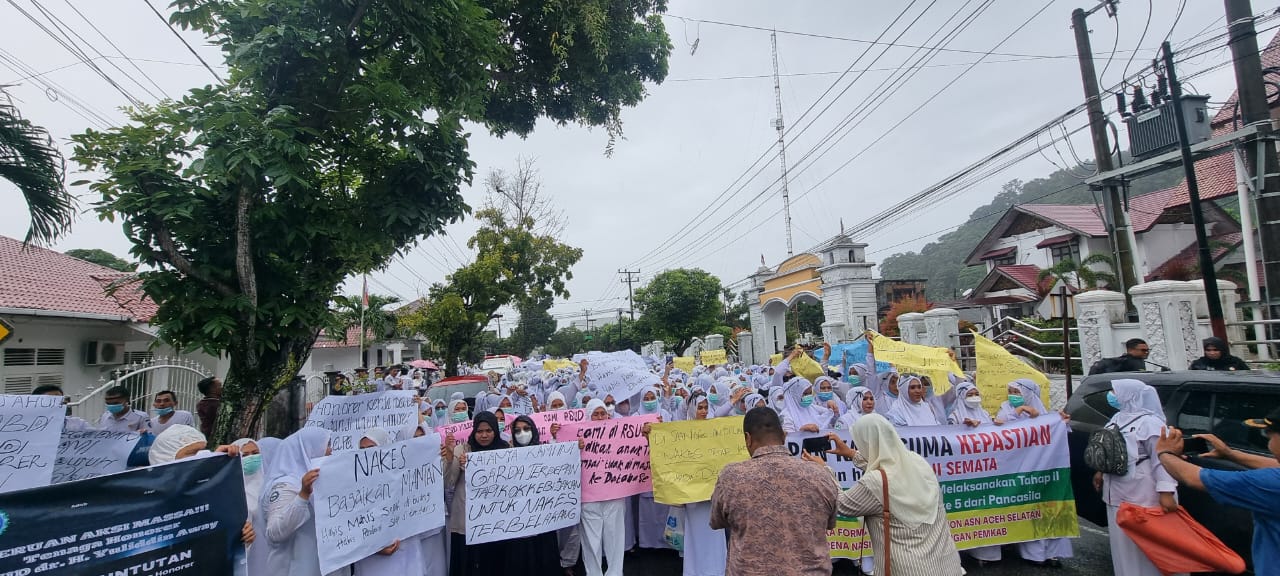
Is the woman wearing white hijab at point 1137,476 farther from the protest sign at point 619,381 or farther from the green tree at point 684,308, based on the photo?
the green tree at point 684,308

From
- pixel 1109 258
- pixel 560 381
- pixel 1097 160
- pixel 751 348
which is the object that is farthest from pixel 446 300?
pixel 1109 258

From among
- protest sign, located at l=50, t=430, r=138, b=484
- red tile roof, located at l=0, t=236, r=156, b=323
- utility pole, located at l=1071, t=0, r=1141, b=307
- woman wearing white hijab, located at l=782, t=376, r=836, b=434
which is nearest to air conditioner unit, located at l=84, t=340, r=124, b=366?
red tile roof, located at l=0, t=236, r=156, b=323

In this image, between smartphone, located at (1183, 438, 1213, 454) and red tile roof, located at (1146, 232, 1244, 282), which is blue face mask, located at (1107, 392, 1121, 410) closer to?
smartphone, located at (1183, 438, 1213, 454)

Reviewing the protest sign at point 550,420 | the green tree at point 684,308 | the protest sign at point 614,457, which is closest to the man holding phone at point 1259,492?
the protest sign at point 614,457

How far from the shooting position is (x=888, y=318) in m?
20.0

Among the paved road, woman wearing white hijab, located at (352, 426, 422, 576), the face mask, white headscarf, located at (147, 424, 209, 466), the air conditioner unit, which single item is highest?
the air conditioner unit

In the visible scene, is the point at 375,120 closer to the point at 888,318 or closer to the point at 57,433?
the point at 57,433

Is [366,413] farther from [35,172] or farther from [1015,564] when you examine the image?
[1015,564]

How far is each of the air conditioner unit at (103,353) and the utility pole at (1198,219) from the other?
18.3 metres

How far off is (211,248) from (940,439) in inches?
227

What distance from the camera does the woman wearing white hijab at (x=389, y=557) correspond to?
3799 mm

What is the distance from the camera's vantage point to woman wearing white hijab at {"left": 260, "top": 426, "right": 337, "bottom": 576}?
3.37 metres

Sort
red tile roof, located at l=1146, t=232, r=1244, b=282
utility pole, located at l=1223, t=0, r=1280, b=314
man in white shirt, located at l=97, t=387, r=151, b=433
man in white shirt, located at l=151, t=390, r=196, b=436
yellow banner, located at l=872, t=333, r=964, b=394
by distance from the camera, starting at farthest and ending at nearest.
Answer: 1. red tile roof, located at l=1146, t=232, r=1244, b=282
2. utility pole, located at l=1223, t=0, r=1280, b=314
3. yellow banner, located at l=872, t=333, r=964, b=394
4. man in white shirt, located at l=97, t=387, r=151, b=433
5. man in white shirt, located at l=151, t=390, r=196, b=436

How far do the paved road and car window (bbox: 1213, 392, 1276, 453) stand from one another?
4.37 feet
